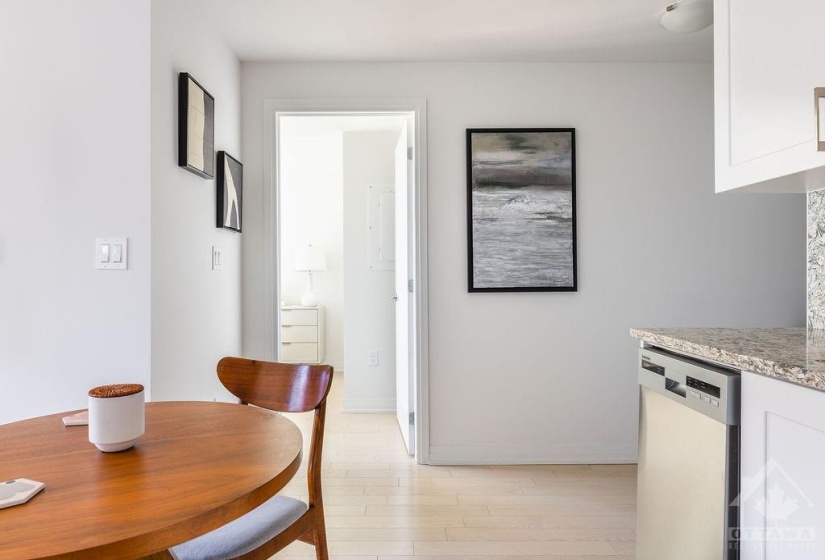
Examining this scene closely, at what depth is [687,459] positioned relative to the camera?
1382 mm

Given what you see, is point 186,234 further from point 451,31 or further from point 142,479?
point 451,31

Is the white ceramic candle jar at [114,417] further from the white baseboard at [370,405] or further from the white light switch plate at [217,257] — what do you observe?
the white baseboard at [370,405]

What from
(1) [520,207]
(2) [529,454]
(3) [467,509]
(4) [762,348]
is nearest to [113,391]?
(4) [762,348]

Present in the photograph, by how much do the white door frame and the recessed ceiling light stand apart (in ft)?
4.25

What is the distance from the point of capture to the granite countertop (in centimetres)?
106

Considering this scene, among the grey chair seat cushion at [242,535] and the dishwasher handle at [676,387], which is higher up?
the dishwasher handle at [676,387]

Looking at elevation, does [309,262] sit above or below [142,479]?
above

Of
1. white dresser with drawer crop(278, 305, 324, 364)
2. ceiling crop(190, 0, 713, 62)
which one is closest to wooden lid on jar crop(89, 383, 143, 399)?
ceiling crop(190, 0, 713, 62)

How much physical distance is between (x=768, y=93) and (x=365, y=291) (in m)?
3.03

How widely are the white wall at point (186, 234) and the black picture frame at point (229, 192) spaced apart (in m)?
0.05

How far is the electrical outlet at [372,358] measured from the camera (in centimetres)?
401

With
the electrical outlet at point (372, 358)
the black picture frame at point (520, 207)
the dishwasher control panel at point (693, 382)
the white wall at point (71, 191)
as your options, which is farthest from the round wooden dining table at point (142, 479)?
the electrical outlet at point (372, 358)

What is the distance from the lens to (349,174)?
4.07 metres

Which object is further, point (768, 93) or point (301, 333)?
point (301, 333)
